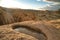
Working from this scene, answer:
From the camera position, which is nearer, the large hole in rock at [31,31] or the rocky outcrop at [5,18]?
the large hole in rock at [31,31]

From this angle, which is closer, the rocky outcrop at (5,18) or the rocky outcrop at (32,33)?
the rocky outcrop at (32,33)

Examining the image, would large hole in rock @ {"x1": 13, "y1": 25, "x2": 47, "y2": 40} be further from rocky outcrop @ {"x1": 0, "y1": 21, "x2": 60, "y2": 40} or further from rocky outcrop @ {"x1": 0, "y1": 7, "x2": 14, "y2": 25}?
rocky outcrop @ {"x1": 0, "y1": 7, "x2": 14, "y2": 25}

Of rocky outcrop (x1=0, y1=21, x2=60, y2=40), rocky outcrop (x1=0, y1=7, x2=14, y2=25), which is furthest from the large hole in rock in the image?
rocky outcrop (x1=0, y1=7, x2=14, y2=25)

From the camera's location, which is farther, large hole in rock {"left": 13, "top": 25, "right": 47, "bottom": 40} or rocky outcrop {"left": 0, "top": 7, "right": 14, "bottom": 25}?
rocky outcrop {"left": 0, "top": 7, "right": 14, "bottom": 25}

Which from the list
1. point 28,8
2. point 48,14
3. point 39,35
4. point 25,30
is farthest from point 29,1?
point 39,35

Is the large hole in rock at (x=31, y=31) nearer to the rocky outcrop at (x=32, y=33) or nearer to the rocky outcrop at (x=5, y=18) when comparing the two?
the rocky outcrop at (x=32, y=33)

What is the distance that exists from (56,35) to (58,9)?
54.2 inches

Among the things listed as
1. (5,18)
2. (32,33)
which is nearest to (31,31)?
(32,33)

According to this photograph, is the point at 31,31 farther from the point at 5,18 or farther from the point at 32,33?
the point at 5,18

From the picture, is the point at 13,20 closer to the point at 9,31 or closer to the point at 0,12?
the point at 0,12

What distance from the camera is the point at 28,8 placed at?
10.5 ft

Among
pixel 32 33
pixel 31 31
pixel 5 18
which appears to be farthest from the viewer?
pixel 5 18

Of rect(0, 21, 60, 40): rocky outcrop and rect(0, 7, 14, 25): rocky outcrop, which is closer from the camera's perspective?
rect(0, 21, 60, 40): rocky outcrop

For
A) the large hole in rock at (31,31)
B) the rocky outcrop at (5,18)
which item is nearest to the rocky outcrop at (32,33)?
the large hole in rock at (31,31)
